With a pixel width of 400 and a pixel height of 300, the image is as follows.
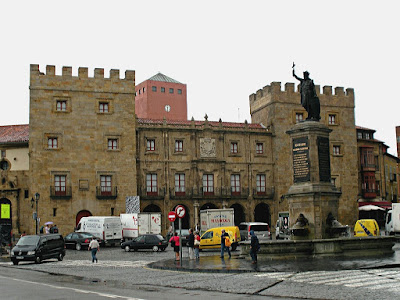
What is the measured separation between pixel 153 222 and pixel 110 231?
346cm

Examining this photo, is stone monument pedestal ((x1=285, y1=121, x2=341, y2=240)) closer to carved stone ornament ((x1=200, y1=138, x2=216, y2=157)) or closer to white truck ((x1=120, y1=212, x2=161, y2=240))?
white truck ((x1=120, y1=212, x2=161, y2=240))

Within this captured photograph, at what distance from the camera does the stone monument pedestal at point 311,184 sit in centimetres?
2414

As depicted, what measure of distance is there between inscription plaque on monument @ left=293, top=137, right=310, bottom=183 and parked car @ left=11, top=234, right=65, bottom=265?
13.2 m

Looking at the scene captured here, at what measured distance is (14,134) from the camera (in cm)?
5481

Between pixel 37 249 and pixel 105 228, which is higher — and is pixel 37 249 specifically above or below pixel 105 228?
below

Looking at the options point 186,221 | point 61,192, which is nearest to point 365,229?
point 186,221

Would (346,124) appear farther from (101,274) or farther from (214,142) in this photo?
(101,274)

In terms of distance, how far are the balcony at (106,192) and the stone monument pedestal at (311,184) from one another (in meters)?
28.6

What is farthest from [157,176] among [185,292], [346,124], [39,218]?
[185,292]

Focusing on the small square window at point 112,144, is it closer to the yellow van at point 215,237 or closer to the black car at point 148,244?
the black car at point 148,244

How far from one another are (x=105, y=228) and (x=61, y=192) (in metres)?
9.51

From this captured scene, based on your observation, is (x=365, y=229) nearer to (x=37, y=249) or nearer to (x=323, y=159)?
(x=323, y=159)

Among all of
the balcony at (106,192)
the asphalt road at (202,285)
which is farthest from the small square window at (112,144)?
the asphalt road at (202,285)

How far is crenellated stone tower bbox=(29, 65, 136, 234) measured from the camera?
49.8 metres
